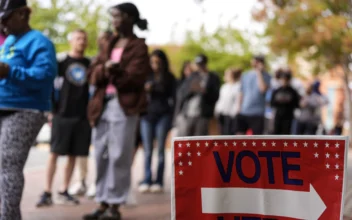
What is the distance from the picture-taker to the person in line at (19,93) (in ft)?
15.7

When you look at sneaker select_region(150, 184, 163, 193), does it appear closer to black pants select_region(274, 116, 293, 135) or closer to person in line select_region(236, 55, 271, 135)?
person in line select_region(236, 55, 271, 135)

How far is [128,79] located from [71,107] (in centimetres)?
184

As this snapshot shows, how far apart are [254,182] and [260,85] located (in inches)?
279

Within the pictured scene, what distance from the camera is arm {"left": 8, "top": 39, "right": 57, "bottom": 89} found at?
4.80 m

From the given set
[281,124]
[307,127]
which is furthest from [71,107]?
[307,127]

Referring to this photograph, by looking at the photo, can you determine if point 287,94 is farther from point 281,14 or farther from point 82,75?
point 281,14

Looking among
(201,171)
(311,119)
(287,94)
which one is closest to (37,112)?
(201,171)

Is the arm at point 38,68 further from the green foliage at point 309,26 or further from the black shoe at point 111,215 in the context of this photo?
the green foliage at point 309,26

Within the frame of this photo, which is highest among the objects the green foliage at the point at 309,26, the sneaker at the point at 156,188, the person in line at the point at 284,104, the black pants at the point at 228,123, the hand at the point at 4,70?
the green foliage at the point at 309,26

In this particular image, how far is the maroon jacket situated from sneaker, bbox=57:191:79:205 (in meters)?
1.50

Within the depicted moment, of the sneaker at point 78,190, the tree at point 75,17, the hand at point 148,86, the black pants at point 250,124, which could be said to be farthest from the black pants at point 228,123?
the tree at point 75,17

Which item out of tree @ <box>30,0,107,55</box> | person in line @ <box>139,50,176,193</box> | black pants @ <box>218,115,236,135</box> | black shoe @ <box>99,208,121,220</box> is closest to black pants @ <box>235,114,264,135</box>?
black pants @ <box>218,115,236,135</box>

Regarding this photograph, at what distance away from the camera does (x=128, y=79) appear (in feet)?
20.1

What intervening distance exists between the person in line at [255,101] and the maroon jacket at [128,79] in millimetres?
4280
